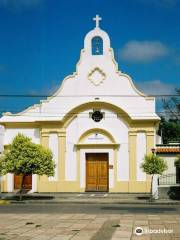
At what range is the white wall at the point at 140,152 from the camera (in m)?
34.3

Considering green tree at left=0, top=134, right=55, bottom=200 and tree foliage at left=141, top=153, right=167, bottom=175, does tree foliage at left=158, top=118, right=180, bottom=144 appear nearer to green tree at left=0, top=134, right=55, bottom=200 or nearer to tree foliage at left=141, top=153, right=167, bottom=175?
tree foliage at left=141, top=153, right=167, bottom=175

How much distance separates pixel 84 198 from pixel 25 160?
420 centimetres

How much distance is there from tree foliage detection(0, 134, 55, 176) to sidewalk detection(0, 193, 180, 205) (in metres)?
1.68

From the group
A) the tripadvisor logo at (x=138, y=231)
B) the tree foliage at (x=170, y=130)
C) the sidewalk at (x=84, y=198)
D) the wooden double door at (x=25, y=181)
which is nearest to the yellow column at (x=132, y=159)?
the sidewalk at (x=84, y=198)

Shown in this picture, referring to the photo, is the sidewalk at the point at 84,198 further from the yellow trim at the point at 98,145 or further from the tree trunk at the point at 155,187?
the yellow trim at the point at 98,145

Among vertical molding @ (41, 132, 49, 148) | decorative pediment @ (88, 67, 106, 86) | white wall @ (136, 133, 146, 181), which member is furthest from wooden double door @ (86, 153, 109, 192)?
decorative pediment @ (88, 67, 106, 86)

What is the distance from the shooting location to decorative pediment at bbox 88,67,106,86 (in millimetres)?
35594

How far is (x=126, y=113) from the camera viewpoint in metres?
34.8

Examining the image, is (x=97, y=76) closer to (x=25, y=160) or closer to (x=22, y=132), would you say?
(x=22, y=132)

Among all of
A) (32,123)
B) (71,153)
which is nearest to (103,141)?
(71,153)

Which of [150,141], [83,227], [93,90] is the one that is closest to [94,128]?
[93,90]

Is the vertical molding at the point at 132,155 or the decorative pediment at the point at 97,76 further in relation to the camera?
the decorative pediment at the point at 97,76

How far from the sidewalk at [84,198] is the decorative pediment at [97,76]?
7.80 m

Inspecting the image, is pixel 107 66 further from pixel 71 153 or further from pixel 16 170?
pixel 16 170
